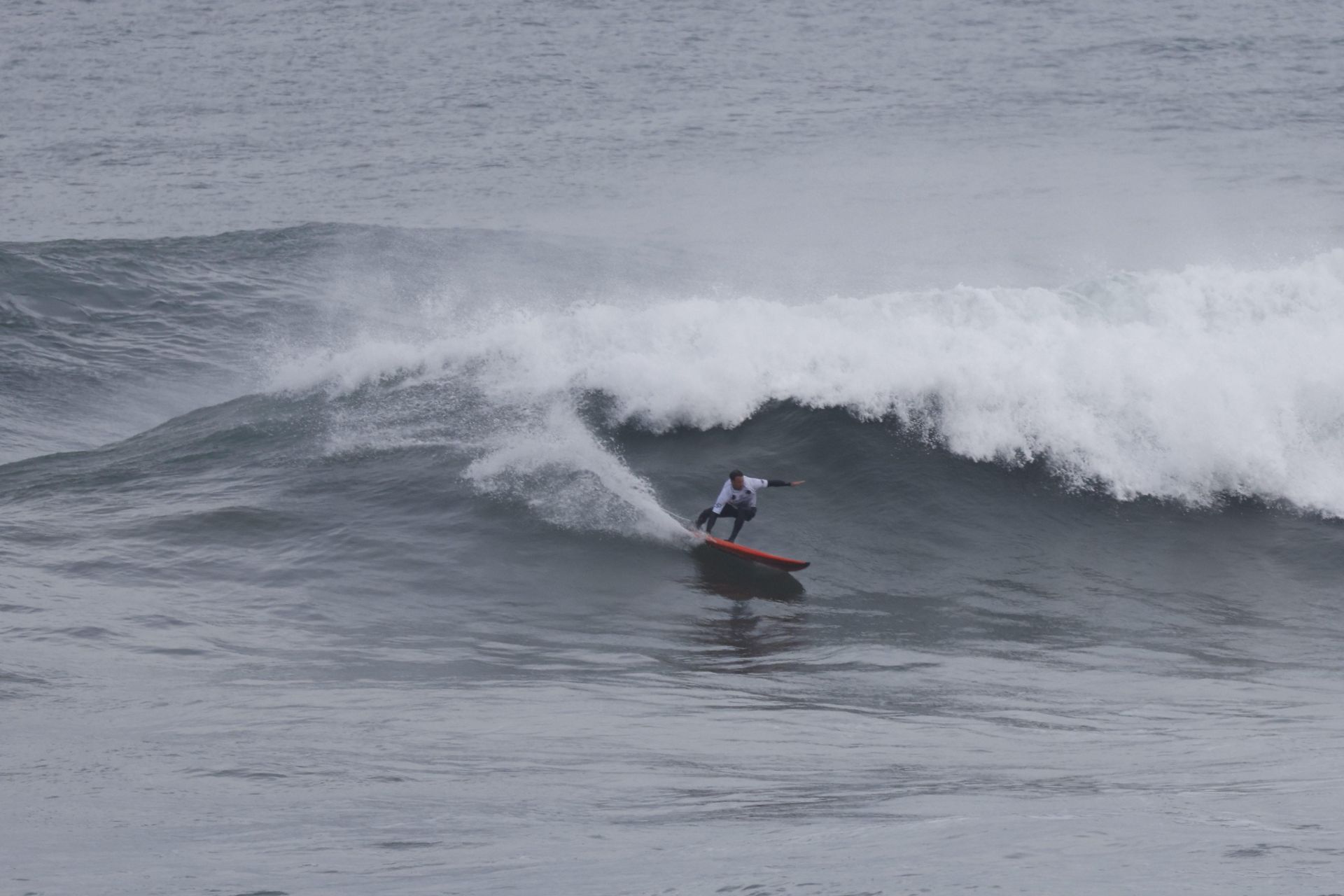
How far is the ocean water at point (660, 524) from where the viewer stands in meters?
8.07

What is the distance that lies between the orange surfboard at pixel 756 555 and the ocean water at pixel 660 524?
0.72ft

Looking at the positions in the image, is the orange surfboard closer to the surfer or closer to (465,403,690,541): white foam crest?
the surfer

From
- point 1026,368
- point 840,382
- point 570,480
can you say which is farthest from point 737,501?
point 1026,368

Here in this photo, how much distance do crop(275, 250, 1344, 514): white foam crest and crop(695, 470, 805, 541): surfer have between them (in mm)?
2707

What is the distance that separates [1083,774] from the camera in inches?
346

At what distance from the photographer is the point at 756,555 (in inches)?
537

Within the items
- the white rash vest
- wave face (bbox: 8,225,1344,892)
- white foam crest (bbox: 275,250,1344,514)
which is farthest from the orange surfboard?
white foam crest (bbox: 275,250,1344,514)

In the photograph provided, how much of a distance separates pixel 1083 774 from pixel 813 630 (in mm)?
4026

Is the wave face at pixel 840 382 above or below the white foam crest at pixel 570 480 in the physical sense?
above

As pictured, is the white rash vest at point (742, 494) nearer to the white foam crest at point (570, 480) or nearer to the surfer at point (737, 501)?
the surfer at point (737, 501)

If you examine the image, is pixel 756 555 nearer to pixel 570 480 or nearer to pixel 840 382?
pixel 570 480

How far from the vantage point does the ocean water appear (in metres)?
8.07

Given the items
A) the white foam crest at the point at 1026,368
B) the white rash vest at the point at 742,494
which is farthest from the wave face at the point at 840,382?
the white rash vest at the point at 742,494

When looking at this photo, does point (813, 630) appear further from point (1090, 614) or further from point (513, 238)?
point (513, 238)
